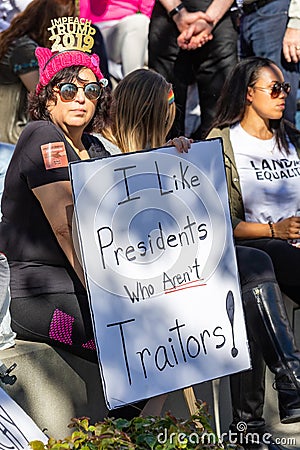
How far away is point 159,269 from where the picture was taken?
3479mm

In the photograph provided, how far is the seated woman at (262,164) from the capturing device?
15.2 feet

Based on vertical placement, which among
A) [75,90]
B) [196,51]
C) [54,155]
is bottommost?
[196,51]

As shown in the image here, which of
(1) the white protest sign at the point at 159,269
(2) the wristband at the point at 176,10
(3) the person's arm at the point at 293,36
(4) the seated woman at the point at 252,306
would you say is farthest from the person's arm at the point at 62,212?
(3) the person's arm at the point at 293,36

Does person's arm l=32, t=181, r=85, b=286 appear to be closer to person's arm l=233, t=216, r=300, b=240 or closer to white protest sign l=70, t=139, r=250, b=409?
white protest sign l=70, t=139, r=250, b=409

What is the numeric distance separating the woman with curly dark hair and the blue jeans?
2058 mm

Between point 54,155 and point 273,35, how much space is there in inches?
98.6

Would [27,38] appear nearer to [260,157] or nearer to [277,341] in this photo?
[260,157]

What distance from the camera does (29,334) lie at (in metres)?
3.63

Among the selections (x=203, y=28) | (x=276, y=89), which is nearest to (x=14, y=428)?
(x=276, y=89)

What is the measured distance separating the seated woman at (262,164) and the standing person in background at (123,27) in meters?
1.07

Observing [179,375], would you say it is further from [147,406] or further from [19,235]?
[19,235]

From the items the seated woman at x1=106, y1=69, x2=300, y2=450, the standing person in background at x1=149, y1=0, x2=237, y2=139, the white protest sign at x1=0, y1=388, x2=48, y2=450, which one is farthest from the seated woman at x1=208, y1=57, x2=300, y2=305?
the white protest sign at x1=0, y1=388, x2=48, y2=450

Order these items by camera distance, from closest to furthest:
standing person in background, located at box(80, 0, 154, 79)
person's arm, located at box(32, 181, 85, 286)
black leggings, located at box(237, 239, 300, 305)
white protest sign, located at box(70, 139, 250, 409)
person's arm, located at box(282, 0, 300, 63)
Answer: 1. white protest sign, located at box(70, 139, 250, 409)
2. person's arm, located at box(32, 181, 85, 286)
3. black leggings, located at box(237, 239, 300, 305)
4. person's arm, located at box(282, 0, 300, 63)
5. standing person in background, located at box(80, 0, 154, 79)

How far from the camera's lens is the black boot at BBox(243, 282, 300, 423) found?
3.94 meters
